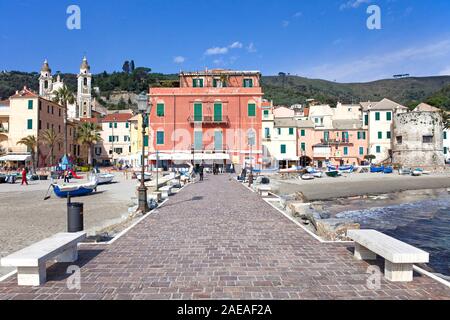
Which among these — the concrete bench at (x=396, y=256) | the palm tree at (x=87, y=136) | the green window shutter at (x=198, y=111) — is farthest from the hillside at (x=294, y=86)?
the concrete bench at (x=396, y=256)

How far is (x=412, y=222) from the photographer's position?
1291 centimetres

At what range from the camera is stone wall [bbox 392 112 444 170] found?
157ft

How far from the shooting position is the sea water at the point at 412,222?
28.9ft

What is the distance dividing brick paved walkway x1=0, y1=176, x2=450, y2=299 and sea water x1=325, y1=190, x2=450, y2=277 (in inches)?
129

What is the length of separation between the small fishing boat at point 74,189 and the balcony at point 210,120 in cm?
2197

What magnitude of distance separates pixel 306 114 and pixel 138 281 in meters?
60.1

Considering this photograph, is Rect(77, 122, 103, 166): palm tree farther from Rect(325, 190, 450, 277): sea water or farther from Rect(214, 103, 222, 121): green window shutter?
Rect(325, 190, 450, 277): sea water

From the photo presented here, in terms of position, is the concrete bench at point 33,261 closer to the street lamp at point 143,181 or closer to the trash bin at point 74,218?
the trash bin at point 74,218

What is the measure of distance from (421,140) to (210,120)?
29.7m

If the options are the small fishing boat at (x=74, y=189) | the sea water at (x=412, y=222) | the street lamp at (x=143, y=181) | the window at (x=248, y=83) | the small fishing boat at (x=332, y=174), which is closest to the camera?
the sea water at (x=412, y=222)

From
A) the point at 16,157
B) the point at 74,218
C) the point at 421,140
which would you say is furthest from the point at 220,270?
the point at 421,140

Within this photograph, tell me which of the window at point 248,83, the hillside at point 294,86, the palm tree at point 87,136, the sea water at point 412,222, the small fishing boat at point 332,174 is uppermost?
the hillside at point 294,86

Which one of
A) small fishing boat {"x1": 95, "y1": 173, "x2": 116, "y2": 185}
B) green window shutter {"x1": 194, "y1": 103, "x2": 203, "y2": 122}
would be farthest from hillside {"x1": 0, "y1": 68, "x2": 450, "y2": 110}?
small fishing boat {"x1": 95, "y1": 173, "x2": 116, "y2": 185}
